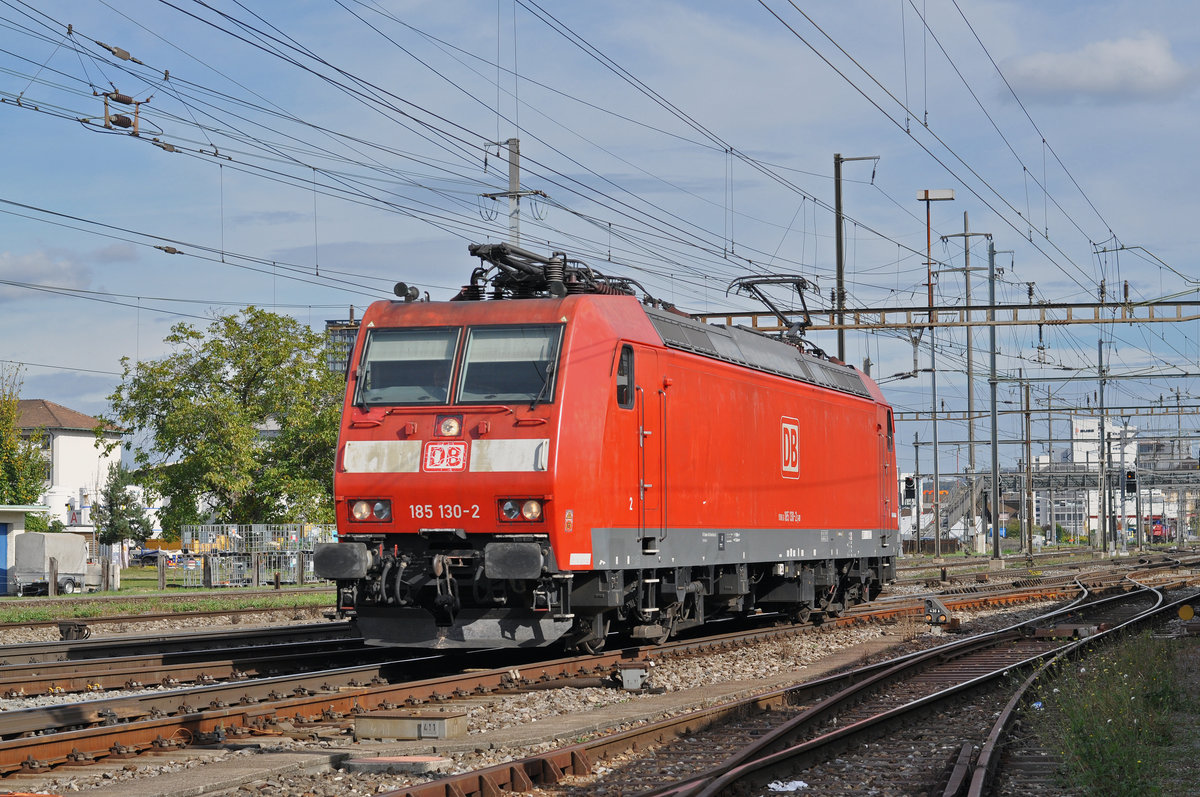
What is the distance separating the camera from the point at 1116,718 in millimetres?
10484

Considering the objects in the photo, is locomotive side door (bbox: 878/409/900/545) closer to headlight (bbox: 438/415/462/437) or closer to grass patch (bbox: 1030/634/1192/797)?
grass patch (bbox: 1030/634/1192/797)

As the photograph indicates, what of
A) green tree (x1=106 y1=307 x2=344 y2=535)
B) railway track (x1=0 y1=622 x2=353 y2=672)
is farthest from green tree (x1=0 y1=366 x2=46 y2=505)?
railway track (x1=0 y1=622 x2=353 y2=672)

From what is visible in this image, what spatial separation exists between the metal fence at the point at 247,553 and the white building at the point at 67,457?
55.2 metres

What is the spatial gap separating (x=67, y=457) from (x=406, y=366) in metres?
88.8

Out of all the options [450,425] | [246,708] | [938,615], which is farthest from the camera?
[938,615]

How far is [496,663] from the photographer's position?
15953 millimetres

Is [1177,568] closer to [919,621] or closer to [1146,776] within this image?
[919,621]

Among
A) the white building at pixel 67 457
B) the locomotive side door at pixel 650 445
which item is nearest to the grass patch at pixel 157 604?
the locomotive side door at pixel 650 445

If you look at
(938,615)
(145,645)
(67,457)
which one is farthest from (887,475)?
(67,457)

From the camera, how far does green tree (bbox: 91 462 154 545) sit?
81144 millimetres

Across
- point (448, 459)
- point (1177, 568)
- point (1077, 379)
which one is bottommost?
point (1177, 568)

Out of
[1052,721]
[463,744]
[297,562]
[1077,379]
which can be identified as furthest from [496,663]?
[1077,379]

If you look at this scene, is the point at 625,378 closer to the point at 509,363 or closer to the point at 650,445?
the point at 650,445

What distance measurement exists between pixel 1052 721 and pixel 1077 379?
116ft
